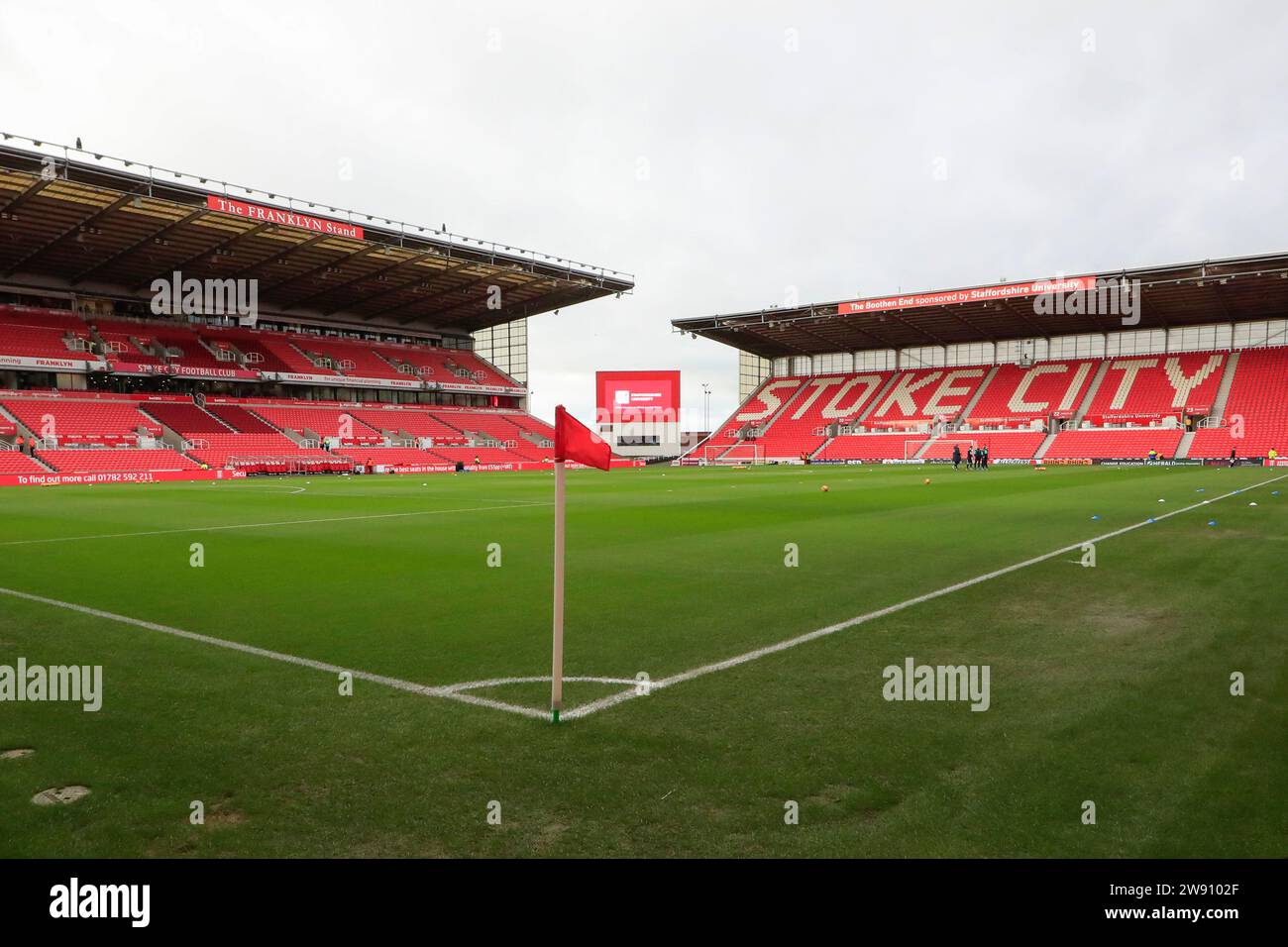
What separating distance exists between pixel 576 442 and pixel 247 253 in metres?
56.6

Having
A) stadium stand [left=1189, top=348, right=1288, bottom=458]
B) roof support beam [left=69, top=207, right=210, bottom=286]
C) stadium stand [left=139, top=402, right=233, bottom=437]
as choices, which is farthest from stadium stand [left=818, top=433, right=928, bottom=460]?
roof support beam [left=69, top=207, right=210, bottom=286]

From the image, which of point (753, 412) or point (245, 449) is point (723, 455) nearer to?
point (753, 412)

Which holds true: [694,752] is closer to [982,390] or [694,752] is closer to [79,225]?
[79,225]

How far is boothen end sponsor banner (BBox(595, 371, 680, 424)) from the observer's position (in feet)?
243

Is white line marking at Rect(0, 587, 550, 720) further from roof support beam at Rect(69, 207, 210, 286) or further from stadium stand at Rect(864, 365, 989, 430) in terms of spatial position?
stadium stand at Rect(864, 365, 989, 430)

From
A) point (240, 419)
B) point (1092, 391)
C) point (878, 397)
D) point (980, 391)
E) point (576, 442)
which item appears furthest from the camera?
point (878, 397)

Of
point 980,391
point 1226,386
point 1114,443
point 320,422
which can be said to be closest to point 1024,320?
point 980,391

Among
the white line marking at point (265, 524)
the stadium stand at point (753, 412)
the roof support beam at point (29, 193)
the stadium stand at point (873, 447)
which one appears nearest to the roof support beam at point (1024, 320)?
the stadium stand at point (873, 447)

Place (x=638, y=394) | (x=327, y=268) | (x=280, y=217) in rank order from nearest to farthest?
(x=280, y=217) → (x=327, y=268) → (x=638, y=394)

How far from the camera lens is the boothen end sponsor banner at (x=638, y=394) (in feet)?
243

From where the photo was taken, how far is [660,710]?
5.28 metres
